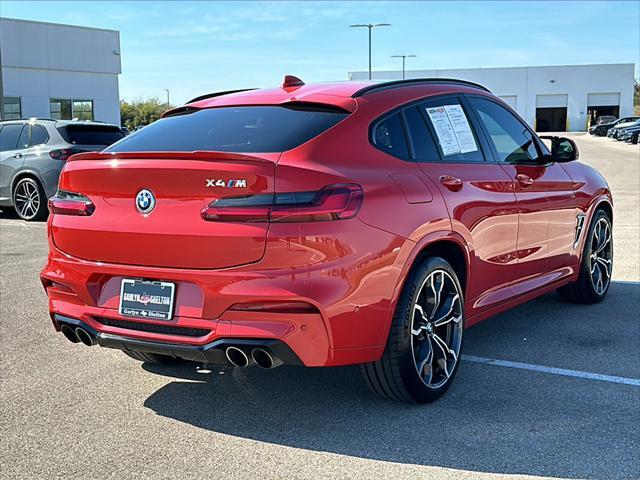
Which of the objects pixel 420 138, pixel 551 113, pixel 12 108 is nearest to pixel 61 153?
pixel 420 138

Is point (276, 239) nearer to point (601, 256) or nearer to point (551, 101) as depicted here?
point (601, 256)

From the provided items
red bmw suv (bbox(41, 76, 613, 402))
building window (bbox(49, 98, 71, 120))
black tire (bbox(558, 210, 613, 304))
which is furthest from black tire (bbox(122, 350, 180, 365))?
building window (bbox(49, 98, 71, 120))

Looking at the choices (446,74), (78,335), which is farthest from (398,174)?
(446,74)

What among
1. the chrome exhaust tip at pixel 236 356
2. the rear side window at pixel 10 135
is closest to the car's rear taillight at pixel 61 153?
the rear side window at pixel 10 135

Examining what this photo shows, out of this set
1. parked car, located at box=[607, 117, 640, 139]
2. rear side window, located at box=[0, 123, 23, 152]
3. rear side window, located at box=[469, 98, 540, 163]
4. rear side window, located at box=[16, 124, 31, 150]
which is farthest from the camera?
parked car, located at box=[607, 117, 640, 139]

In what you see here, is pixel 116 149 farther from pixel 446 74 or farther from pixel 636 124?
pixel 446 74

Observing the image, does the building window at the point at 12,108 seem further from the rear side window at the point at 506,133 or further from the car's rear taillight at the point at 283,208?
the car's rear taillight at the point at 283,208

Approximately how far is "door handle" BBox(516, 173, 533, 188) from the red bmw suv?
324mm

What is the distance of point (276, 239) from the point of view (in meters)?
3.46

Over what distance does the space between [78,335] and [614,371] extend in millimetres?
3123

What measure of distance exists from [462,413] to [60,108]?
39.1 meters

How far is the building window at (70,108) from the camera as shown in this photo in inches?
1548

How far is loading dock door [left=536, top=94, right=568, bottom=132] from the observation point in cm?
7794

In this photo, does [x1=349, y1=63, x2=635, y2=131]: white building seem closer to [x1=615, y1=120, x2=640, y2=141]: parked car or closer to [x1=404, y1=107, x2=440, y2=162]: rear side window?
[x1=615, y1=120, x2=640, y2=141]: parked car
